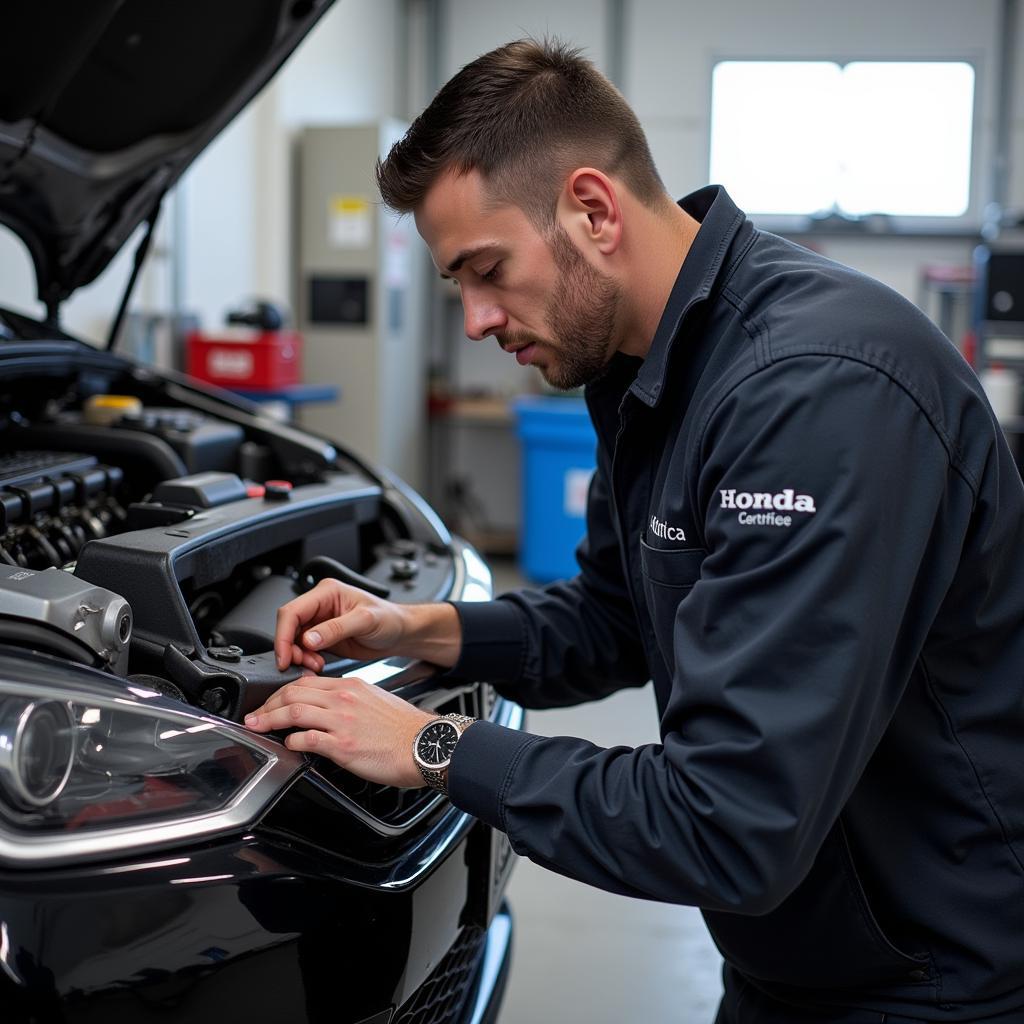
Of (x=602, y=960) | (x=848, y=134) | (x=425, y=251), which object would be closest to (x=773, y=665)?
(x=602, y=960)

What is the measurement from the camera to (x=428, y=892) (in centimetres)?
102

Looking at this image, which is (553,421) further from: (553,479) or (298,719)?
(298,719)

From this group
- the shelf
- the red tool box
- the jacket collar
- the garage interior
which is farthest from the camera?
the shelf

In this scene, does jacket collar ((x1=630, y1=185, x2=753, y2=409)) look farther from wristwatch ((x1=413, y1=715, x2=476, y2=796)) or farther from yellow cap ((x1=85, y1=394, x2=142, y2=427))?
yellow cap ((x1=85, y1=394, x2=142, y2=427))

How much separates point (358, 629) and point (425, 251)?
15.0 feet

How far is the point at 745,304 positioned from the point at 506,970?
855mm

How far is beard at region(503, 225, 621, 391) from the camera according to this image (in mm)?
1044

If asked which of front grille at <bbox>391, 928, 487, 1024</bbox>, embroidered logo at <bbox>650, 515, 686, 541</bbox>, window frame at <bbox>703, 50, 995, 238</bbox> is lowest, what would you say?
front grille at <bbox>391, 928, 487, 1024</bbox>

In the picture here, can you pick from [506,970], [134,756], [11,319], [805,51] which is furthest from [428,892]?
[805,51]

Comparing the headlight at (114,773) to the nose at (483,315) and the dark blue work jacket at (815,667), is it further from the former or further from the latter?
the nose at (483,315)

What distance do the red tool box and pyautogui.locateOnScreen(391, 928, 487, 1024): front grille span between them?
2438mm

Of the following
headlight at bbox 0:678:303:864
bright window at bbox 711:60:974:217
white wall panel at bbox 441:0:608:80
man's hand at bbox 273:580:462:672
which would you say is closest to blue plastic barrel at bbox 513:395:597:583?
bright window at bbox 711:60:974:217

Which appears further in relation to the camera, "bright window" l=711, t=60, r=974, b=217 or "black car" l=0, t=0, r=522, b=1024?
"bright window" l=711, t=60, r=974, b=217

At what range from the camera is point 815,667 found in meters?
Answer: 0.82
